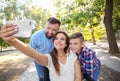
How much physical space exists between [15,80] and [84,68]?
6515 mm

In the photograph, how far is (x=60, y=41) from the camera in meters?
3.09

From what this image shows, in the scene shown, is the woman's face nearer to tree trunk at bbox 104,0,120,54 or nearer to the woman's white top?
the woman's white top

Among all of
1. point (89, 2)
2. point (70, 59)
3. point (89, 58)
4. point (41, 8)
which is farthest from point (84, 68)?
point (41, 8)

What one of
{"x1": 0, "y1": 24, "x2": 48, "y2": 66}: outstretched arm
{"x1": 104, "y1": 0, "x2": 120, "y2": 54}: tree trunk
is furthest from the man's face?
{"x1": 104, "y1": 0, "x2": 120, "y2": 54}: tree trunk

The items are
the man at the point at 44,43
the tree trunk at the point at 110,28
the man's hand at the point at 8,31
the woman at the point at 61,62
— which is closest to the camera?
the man's hand at the point at 8,31

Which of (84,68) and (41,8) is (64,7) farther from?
(41,8)

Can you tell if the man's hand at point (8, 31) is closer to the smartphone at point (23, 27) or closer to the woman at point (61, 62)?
the smartphone at point (23, 27)

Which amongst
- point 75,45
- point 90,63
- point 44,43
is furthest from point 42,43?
point 90,63

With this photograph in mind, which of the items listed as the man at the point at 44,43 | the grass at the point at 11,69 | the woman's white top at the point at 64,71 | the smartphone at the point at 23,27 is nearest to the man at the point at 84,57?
the woman's white top at the point at 64,71

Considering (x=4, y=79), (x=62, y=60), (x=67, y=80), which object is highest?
(x=62, y=60)

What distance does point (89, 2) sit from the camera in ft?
62.0

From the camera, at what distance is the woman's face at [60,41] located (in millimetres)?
3072

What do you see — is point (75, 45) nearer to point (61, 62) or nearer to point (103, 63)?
point (61, 62)

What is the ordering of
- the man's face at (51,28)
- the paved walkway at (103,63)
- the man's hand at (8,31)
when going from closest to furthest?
the man's hand at (8,31)
the man's face at (51,28)
the paved walkway at (103,63)
